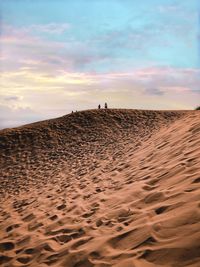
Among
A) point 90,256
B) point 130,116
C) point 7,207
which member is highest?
point 130,116

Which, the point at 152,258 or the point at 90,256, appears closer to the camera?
the point at 152,258

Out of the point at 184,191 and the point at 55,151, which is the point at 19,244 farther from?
the point at 55,151

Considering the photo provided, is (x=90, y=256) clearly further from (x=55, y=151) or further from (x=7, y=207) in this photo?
(x=55, y=151)

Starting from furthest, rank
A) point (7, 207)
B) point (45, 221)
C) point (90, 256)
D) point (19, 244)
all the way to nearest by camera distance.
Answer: point (7, 207) → point (45, 221) → point (19, 244) → point (90, 256)

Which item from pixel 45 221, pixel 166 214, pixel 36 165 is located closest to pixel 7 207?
pixel 45 221

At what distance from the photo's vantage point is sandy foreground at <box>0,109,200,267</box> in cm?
366

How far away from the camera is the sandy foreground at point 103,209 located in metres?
3.66

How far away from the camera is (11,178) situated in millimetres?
12469

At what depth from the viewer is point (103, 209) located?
19.1 feet

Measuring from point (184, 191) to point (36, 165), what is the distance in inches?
386

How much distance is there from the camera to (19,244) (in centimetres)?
551

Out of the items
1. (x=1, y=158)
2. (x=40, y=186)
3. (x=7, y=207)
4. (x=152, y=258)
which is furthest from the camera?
(x=1, y=158)

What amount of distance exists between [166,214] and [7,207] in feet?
19.0

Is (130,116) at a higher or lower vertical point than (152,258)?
higher
